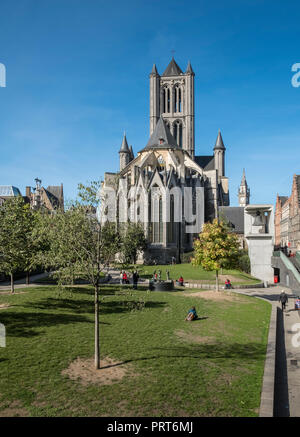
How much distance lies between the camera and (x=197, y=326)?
1586 cm

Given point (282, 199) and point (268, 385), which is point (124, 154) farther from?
point (268, 385)

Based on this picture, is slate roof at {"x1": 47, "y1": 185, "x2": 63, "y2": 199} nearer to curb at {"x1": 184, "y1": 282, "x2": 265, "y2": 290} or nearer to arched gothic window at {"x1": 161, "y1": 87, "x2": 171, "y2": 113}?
arched gothic window at {"x1": 161, "y1": 87, "x2": 171, "y2": 113}

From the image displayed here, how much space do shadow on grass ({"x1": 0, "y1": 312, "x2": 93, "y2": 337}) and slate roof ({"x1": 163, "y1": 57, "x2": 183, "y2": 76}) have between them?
81092 millimetres

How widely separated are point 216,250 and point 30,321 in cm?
1457

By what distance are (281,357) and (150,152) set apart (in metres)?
52.5

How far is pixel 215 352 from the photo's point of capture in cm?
1213

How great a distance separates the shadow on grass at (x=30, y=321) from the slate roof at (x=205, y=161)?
7314cm

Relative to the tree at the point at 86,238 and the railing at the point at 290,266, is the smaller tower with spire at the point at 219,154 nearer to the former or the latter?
the railing at the point at 290,266

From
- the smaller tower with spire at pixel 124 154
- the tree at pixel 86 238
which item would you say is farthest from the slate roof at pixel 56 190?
the tree at pixel 86 238

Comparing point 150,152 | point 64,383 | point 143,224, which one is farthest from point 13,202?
point 150,152

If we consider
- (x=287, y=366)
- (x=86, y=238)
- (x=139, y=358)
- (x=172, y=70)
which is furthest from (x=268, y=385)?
(x=172, y=70)

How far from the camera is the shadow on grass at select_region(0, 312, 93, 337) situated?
13592 mm

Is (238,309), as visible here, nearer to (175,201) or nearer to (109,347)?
(109,347)

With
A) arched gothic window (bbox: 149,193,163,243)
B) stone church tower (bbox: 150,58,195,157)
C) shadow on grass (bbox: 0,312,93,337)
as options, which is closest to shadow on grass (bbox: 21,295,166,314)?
shadow on grass (bbox: 0,312,93,337)
